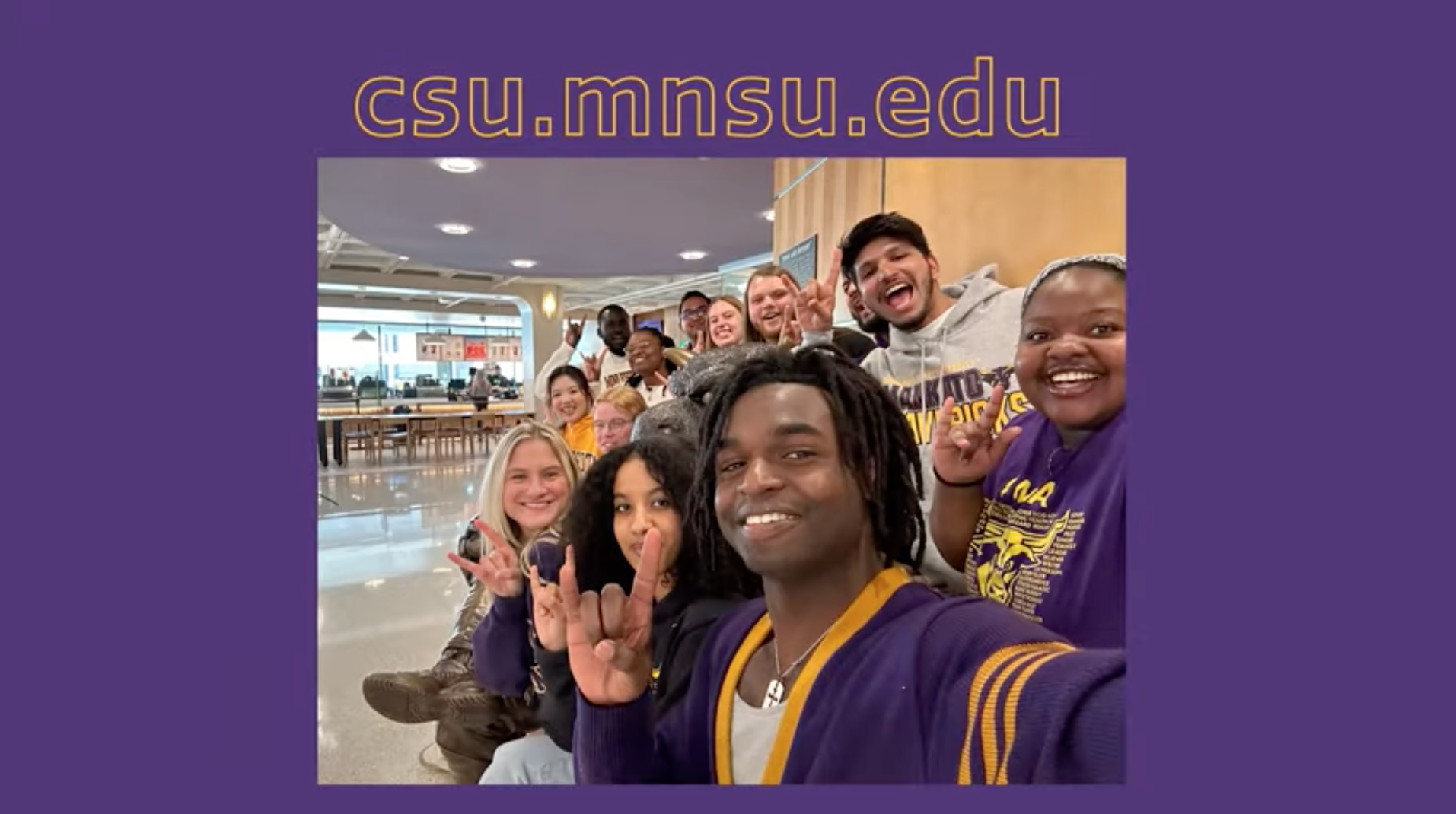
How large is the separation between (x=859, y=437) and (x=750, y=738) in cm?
57

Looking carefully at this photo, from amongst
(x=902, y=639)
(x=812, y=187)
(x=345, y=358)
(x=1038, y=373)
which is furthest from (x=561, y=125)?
(x=902, y=639)

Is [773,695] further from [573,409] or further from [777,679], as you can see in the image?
[573,409]

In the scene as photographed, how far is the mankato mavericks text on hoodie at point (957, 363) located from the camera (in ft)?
3.74

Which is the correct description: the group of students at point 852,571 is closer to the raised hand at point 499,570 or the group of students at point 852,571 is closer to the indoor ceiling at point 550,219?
the raised hand at point 499,570

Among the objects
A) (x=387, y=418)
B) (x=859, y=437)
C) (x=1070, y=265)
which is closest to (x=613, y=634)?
(x=859, y=437)

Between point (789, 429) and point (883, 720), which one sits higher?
point (789, 429)

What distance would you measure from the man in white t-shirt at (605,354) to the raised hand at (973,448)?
0.95 m

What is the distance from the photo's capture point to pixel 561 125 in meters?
1.12

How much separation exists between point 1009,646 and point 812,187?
3.17 ft

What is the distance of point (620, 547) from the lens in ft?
3.86

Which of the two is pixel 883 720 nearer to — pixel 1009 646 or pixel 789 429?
pixel 1009 646

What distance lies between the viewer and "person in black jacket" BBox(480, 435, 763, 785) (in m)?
1.14

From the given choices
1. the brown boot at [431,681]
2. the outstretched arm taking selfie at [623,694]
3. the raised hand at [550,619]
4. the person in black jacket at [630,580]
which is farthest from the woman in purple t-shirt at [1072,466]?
the brown boot at [431,681]

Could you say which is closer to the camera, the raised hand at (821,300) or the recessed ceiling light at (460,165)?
the recessed ceiling light at (460,165)
